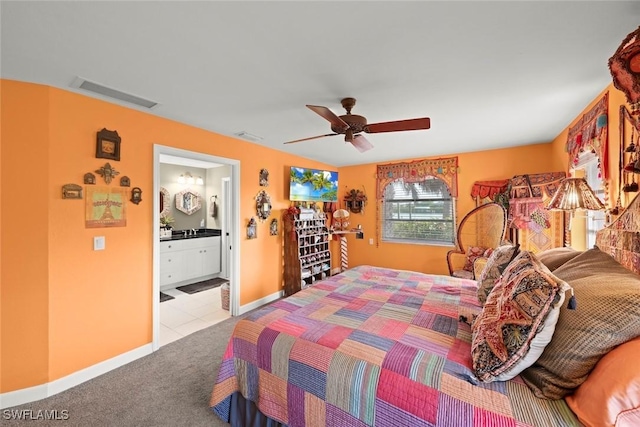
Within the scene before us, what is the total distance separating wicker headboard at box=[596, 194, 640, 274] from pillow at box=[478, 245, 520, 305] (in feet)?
1.63

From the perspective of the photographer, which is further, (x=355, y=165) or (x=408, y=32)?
(x=355, y=165)

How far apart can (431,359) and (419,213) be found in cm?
369

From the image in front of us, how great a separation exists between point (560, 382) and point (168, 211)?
18.9 feet

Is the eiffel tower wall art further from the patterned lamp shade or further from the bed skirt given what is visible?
the patterned lamp shade

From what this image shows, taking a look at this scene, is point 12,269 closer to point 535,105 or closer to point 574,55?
point 574,55

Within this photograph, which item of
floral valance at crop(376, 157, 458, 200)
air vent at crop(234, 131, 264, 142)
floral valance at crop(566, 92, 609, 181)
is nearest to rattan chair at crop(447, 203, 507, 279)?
floral valance at crop(376, 157, 458, 200)

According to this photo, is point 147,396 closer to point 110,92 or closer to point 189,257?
point 110,92

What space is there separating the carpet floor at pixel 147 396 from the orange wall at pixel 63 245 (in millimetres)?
197

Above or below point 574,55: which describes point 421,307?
below

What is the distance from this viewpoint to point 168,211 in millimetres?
5117

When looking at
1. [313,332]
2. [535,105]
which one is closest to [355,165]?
[535,105]

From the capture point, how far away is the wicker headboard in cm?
142

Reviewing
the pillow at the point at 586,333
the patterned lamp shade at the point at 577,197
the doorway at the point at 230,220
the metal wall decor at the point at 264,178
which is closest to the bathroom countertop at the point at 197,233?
the doorway at the point at 230,220

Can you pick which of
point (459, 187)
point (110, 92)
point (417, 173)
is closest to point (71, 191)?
point (110, 92)
